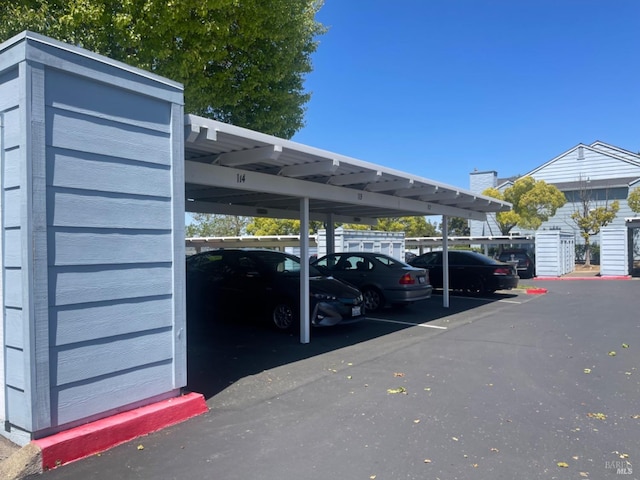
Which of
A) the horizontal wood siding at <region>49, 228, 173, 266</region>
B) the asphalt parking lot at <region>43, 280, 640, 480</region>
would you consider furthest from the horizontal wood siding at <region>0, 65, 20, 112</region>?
the asphalt parking lot at <region>43, 280, 640, 480</region>

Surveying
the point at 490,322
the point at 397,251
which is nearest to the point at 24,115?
the point at 490,322

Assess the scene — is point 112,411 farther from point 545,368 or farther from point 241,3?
point 241,3

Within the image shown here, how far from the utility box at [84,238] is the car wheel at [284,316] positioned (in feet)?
12.8

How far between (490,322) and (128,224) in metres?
8.28

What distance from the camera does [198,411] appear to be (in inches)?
188

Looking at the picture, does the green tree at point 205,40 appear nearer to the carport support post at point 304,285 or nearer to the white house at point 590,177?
the carport support post at point 304,285

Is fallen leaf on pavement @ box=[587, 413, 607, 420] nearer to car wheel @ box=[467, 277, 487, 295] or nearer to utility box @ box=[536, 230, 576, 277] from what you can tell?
car wheel @ box=[467, 277, 487, 295]

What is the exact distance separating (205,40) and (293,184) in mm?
3072

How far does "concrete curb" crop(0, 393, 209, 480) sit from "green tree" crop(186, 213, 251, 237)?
43348 mm

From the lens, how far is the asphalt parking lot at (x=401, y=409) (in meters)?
3.68

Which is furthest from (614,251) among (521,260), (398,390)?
(398,390)

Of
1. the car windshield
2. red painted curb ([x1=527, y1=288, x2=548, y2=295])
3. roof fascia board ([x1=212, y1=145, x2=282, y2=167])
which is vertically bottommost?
red painted curb ([x1=527, y1=288, x2=548, y2=295])

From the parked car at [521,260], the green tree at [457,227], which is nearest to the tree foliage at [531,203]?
the parked car at [521,260]

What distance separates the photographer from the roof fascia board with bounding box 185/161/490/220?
18.8 ft
